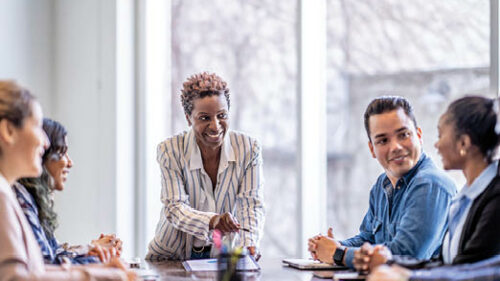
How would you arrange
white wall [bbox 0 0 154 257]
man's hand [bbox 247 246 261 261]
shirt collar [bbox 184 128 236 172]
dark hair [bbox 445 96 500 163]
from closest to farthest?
dark hair [bbox 445 96 500 163] → man's hand [bbox 247 246 261 261] → shirt collar [bbox 184 128 236 172] → white wall [bbox 0 0 154 257]

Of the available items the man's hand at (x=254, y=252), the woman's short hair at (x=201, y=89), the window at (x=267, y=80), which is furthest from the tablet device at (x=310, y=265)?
the window at (x=267, y=80)

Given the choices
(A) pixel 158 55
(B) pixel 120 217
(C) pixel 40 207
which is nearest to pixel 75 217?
(B) pixel 120 217

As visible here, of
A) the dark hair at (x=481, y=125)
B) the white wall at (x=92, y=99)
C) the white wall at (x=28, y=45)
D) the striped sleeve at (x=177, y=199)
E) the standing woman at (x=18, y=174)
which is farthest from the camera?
the white wall at (x=92, y=99)

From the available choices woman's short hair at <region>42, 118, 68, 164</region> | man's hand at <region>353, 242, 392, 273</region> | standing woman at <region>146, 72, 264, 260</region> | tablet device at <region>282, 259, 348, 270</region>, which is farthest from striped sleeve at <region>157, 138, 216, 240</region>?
man's hand at <region>353, 242, 392, 273</region>

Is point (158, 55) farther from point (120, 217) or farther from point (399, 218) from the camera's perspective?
point (399, 218)

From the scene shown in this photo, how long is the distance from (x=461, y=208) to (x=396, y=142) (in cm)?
43

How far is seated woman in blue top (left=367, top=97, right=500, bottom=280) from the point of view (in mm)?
1935

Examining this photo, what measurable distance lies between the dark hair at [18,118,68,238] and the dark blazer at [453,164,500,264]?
134 cm

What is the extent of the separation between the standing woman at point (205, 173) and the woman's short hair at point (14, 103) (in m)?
1.20

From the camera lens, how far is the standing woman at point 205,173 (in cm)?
291

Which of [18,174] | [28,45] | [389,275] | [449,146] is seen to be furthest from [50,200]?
[28,45]

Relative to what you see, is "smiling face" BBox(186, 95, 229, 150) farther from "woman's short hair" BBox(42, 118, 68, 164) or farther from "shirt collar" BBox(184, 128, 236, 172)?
"woman's short hair" BBox(42, 118, 68, 164)

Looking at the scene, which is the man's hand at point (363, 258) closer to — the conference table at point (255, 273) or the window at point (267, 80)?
the conference table at point (255, 273)

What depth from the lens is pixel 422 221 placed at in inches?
89.6
